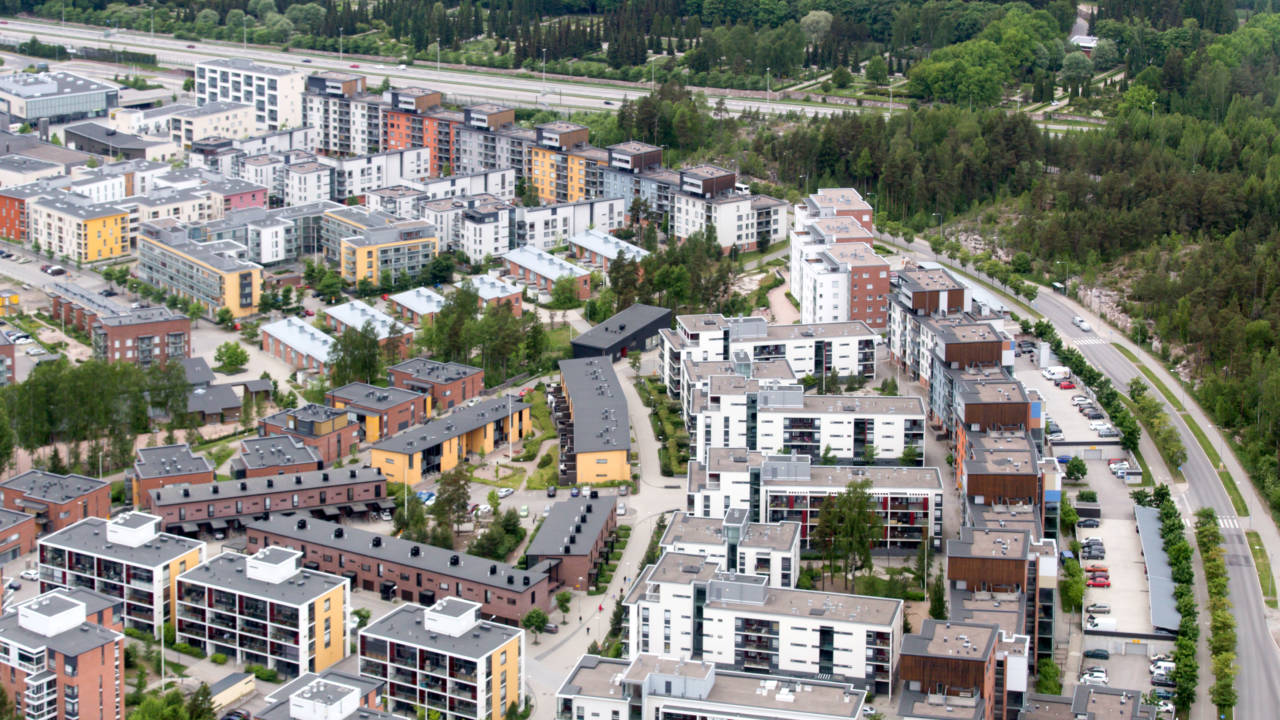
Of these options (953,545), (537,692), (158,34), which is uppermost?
(158,34)

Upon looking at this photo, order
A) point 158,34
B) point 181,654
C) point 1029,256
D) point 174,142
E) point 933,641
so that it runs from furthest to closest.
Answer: point 158,34
point 174,142
point 1029,256
point 181,654
point 933,641

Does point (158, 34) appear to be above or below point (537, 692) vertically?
above

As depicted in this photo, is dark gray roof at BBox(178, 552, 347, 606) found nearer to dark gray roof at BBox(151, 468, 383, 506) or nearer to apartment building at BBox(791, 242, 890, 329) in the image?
dark gray roof at BBox(151, 468, 383, 506)

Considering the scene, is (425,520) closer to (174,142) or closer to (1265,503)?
(1265,503)

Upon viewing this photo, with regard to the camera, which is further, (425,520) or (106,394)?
(106,394)

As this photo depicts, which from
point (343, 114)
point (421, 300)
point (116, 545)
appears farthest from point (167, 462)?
point (343, 114)

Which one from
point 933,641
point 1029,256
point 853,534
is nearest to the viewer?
point 933,641

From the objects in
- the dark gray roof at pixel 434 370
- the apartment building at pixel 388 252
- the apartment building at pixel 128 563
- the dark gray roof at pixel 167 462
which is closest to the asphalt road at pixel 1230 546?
the dark gray roof at pixel 434 370

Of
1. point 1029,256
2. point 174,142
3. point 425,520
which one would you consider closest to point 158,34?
point 174,142
